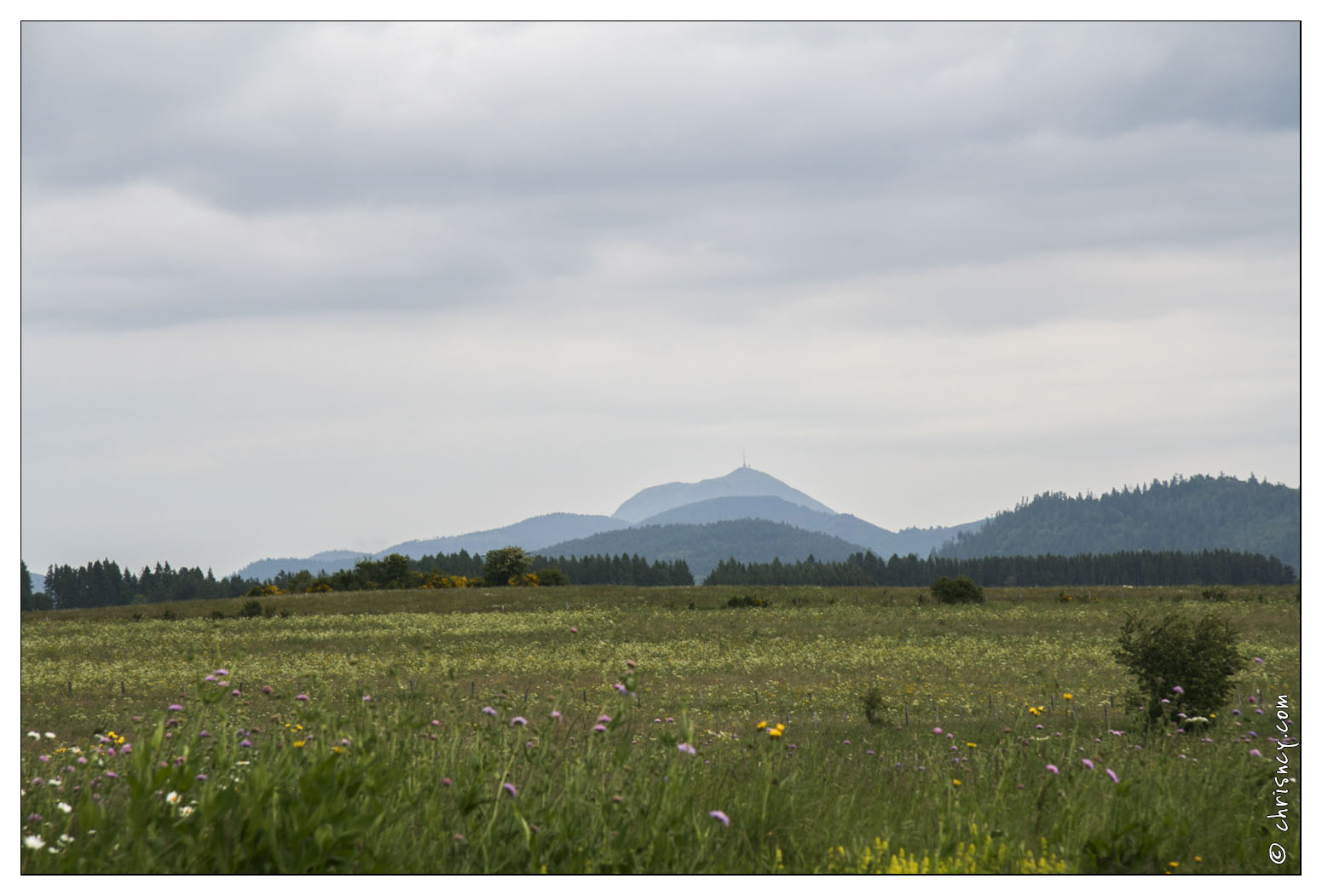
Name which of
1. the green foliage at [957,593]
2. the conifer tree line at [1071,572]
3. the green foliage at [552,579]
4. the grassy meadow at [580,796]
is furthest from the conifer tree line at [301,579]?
the grassy meadow at [580,796]

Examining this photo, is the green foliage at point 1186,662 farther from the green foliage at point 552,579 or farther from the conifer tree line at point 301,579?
the green foliage at point 552,579

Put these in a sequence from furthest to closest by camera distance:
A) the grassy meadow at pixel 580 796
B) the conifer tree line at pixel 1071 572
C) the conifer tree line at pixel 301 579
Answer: the conifer tree line at pixel 1071 572 → the conifer tree line at pixel 301 579 → the grassy meadow at pixel 580 796

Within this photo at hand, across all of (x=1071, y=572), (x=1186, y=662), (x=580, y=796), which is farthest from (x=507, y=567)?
(x=1071, y=572)

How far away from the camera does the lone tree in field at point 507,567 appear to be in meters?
102

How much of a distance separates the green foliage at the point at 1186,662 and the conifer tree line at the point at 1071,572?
15009cm

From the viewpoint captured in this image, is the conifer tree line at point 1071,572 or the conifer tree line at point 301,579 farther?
the conifer tree line at point 1071,572

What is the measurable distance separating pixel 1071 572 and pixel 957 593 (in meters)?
140

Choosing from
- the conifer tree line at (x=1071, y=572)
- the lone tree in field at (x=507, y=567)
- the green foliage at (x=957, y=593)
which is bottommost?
the conifer tree line at (x=1071, y=572)

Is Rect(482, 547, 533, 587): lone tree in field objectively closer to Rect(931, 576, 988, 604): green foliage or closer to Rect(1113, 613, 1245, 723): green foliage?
Rect(931, 576, 988, 604): green foliage

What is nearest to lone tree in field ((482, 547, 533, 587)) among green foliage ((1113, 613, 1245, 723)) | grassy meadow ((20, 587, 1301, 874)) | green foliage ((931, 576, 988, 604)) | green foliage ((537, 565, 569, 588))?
green foliage ((537, 565, 569, 588))

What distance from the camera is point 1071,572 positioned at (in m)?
196

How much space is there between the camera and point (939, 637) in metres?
51.5

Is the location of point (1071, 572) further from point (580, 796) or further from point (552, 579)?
point (580, 796)

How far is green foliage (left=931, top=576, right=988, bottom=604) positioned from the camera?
7406 centimetres
